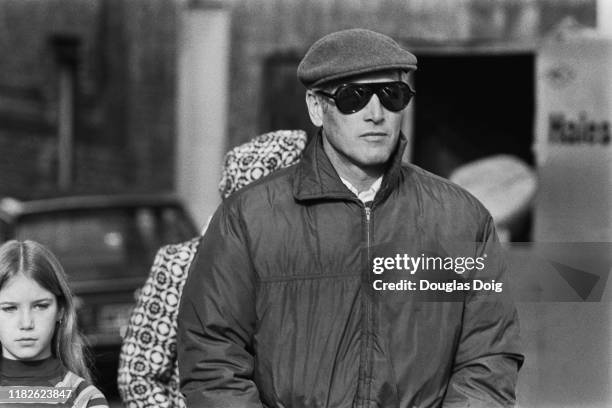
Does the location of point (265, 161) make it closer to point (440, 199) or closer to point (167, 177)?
point (440, 199)

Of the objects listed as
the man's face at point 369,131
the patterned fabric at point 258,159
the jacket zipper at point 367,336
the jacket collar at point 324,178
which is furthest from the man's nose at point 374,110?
the patterned fabric at point 258,159

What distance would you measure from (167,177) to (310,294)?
14066 millimetres

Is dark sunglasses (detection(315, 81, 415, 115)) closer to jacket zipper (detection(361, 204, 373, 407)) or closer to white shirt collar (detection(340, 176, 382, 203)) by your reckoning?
white shirt collar (detection(340, 176, 382, 203))

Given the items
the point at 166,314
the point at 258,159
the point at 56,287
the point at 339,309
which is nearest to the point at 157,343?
the point at 166,314

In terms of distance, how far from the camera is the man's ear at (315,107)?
3309 mm

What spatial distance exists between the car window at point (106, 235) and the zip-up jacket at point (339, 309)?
17.3 feet

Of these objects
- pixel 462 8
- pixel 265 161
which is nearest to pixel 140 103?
pixel 462 8

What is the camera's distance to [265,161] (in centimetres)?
372

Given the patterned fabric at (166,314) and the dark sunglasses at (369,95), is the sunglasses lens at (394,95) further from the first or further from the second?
the patterned fabric at (166,314)

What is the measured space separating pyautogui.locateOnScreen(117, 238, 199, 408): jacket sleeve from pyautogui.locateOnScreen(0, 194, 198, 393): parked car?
4209 mm

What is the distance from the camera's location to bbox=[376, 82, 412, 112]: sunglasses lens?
10.5ft

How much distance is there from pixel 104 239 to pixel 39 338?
17.7ft

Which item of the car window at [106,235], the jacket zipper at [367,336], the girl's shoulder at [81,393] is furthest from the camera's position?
the car window at [106,235]

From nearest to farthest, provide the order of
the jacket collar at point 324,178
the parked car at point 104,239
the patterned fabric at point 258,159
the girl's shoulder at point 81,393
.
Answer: the jacket collar at point 324,178
the girl's shoulder at point 81,393
the patterned fabric at point 258,159
the parked car at point 104,239
